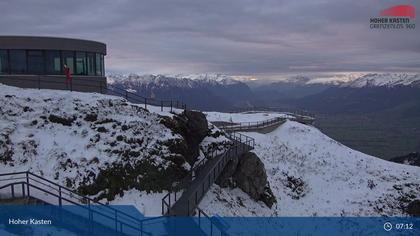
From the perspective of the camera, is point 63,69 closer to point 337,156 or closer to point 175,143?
point 175,143

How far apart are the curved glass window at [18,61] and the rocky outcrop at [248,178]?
58.4 ft

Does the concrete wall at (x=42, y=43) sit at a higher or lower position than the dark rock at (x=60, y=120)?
higher

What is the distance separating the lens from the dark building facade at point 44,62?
2992cm

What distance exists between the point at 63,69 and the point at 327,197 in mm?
25440

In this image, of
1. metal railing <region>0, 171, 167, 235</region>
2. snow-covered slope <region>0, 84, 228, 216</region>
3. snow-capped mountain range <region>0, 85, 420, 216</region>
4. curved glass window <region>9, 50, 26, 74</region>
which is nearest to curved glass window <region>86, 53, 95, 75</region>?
curved glass window <region>9, 50, 26, 74</region>

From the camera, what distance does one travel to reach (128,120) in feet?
85.1

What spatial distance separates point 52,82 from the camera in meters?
30.5

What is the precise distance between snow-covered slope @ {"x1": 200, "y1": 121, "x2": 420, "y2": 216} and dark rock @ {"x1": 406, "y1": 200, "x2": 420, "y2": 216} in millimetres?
701

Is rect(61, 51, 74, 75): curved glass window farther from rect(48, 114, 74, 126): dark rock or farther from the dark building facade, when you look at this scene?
rect(48, 114, 74, 126): dark rock

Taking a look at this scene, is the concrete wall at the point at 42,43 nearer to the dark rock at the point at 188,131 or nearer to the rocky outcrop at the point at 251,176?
the dark rock at the point at 188,131

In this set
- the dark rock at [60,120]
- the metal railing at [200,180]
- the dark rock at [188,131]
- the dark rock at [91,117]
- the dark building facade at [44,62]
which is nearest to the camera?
the metal railing at [200,180]

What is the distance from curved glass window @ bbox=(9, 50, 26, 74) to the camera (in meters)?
30.2
